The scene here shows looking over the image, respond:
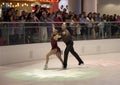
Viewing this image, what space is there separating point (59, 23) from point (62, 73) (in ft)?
19.5

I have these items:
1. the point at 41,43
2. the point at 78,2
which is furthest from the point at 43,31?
the point at 78,2

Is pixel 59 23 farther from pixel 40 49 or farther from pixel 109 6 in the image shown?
pixel 109 6

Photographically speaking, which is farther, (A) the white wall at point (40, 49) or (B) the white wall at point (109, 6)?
(B) the white wall at point (109, 6)

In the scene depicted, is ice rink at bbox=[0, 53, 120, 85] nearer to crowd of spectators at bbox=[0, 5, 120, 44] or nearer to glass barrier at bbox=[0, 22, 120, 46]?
glass barrier at bbox=[0, 22, 120, 46]

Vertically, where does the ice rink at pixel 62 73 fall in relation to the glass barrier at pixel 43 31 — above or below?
below

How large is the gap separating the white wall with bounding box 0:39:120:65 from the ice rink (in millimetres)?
435

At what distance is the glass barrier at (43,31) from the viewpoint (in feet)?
57.9

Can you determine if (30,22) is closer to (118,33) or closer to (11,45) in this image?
(11,45)

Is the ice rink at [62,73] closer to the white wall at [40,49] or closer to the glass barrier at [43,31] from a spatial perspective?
the white wall at [40,49]

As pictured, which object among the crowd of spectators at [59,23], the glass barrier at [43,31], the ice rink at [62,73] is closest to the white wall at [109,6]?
the crowd of spectators at [59,23]

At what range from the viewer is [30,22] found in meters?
18.6

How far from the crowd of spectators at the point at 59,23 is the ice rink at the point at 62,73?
5.03 ft

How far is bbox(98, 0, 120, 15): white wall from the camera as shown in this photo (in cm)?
3553

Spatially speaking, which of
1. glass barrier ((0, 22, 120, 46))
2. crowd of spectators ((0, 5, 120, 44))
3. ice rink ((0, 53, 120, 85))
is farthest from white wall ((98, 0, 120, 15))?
ice rink ((0, 53, 120, 85))
